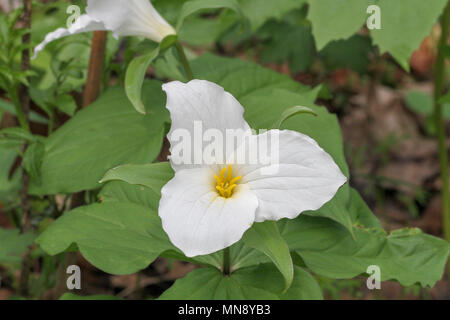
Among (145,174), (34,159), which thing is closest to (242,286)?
(145,174)

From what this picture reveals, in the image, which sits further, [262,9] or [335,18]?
[262,9]

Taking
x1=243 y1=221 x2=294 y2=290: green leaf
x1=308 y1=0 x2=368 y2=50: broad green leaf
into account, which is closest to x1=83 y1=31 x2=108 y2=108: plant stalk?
x1=308 y1=0 x2=368 y2=50: broad green leaf

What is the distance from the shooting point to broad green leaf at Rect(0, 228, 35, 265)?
4.60ft

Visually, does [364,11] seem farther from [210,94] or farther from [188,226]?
[188,226]

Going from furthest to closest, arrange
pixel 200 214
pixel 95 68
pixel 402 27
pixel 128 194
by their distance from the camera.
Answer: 1. pixel 95 68
2. pixel 402 27
3. pixel 128 194
4. pixel 200 214

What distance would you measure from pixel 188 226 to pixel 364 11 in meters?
0.87

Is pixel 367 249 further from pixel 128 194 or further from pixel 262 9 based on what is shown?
pixel 262 9

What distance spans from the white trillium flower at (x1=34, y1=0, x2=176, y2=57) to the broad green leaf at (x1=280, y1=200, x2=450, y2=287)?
542 millimetres

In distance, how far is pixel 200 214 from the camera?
0.87 meters

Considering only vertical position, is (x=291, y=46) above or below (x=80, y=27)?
above

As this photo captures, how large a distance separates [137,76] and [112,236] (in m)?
0.35

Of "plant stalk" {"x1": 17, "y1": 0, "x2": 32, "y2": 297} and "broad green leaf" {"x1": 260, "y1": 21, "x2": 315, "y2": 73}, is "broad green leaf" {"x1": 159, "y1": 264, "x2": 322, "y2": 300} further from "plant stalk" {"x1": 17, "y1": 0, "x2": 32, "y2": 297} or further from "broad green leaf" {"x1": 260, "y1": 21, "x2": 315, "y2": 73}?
"broad green leaf" {"x1": 260, "y1": 21, "x2": 315, "y2": 73}
